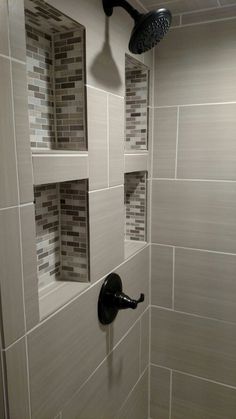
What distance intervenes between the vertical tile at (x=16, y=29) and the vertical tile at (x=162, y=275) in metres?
0.98

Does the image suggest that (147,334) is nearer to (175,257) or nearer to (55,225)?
(175,257)

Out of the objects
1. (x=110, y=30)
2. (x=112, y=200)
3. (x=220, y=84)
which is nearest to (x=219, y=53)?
(x=220, y=84)

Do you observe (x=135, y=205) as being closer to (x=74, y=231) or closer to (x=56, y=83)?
(x=74, y=231)

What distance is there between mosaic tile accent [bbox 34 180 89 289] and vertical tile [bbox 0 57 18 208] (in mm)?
247

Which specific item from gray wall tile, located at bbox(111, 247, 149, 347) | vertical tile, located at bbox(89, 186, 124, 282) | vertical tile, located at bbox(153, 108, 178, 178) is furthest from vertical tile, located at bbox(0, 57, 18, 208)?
vertical tile, located at bbox(153, 108, 178, 178)

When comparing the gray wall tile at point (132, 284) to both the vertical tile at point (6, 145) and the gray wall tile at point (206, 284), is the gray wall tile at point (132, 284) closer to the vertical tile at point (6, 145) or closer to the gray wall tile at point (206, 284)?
the gray wall tile at point (206, 284)

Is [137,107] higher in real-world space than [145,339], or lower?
higher

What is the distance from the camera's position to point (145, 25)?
812 millimetres

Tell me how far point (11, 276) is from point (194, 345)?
1.03 metres

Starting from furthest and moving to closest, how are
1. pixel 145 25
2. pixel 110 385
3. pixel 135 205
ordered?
pixel 135 205 → pixel 110 385 → pixel 145 25

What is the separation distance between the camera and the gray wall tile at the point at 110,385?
3.13ft

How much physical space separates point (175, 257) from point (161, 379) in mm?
602

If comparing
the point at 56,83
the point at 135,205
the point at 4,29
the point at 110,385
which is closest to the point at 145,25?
the point at 56,83

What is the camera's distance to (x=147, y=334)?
145 centimetres
